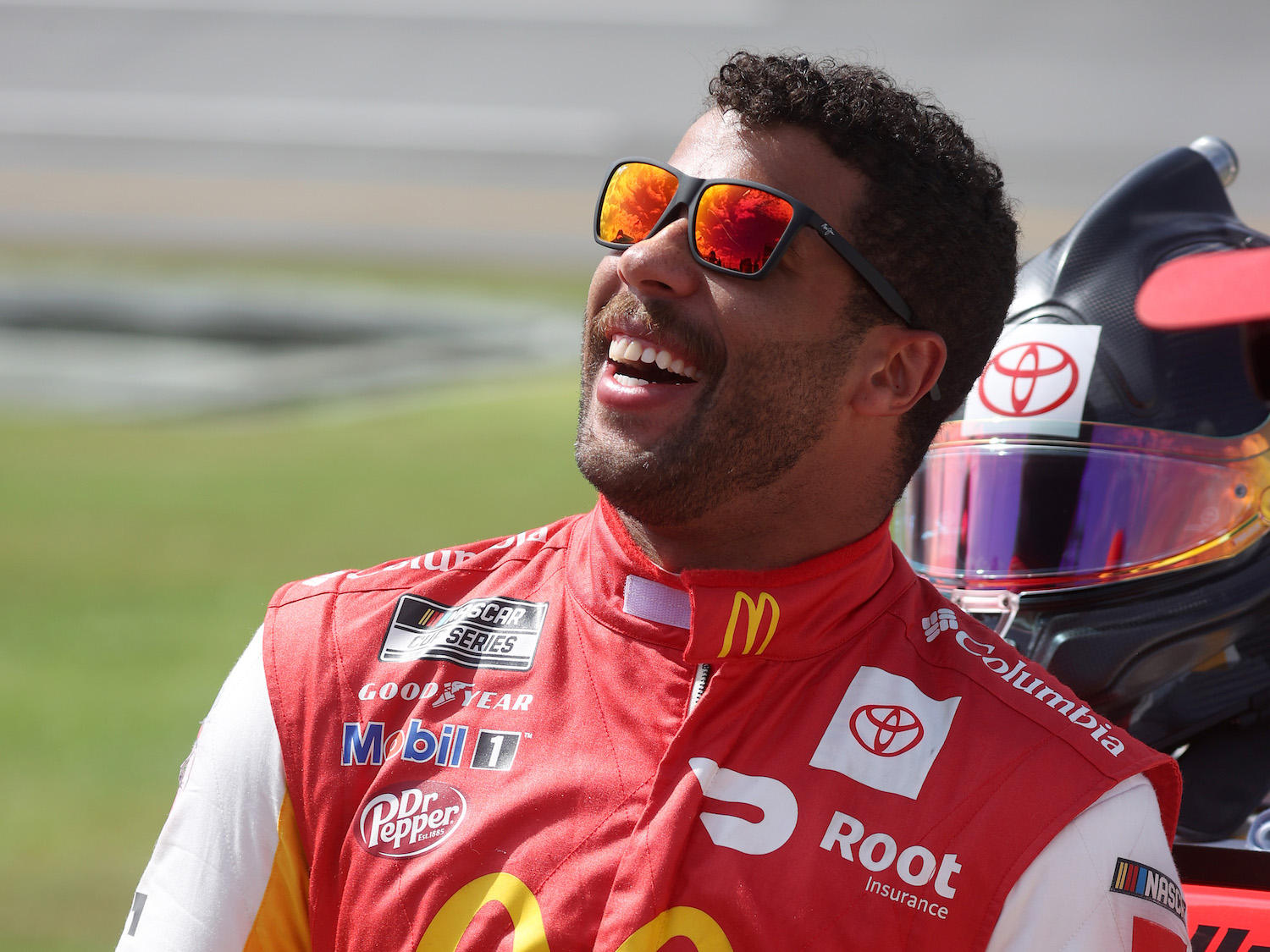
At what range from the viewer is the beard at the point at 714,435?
1.67 metres

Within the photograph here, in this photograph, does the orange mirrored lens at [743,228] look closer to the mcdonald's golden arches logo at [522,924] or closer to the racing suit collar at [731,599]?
the racing suit collar at [731,599]

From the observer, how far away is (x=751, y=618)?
1.65m

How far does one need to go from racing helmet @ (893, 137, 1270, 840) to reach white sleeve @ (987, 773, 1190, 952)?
692 mm

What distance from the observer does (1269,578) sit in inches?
88.6

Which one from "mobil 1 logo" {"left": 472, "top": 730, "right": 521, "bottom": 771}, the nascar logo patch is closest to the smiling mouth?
"mobil 1 logo" {"left": 472, "top": 730, "right": 521, "bottom": 771}

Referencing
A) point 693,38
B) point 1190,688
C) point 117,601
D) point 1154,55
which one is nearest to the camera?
point 1190,688

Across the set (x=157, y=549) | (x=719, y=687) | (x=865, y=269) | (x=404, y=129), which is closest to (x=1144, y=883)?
(x=719, y=687)

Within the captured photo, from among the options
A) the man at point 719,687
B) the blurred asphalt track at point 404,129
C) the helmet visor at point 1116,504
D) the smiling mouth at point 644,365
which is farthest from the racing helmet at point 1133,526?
the blurred asphalt track at point 404,129

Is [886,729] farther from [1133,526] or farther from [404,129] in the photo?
[404,129]

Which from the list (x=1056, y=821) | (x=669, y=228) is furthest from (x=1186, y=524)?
(x=669, y=228)

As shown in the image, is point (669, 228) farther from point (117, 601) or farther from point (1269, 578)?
point (117, 601)

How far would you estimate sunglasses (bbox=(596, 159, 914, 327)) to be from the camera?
168 centimetres

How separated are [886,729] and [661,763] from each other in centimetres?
26

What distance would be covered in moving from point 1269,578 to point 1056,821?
0.95 meters
